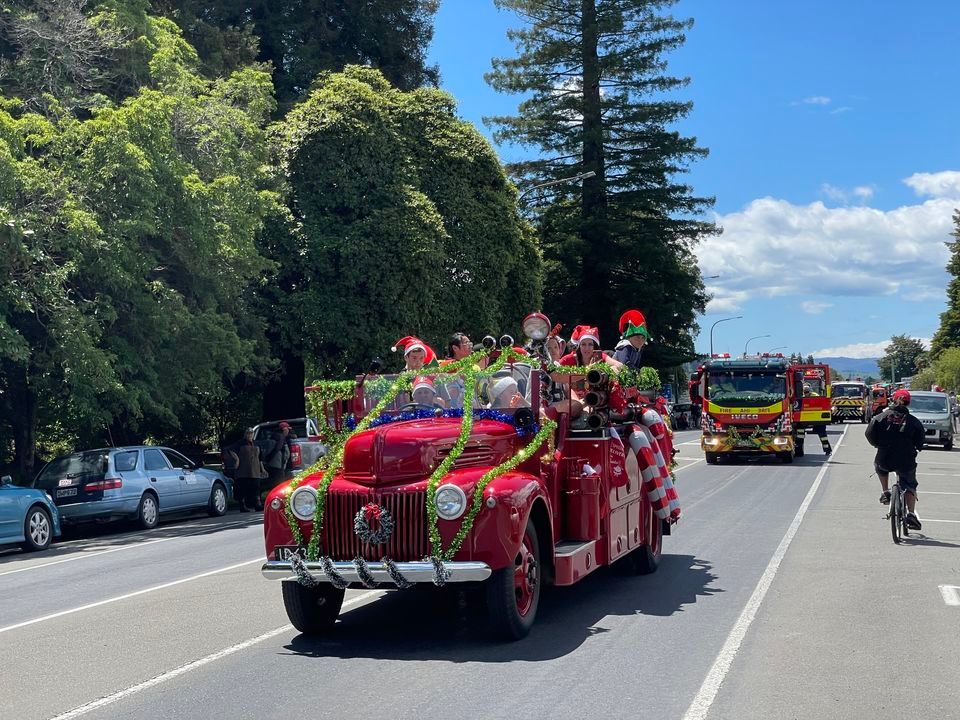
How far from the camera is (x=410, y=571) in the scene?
779cm

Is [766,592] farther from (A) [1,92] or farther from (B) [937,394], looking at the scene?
(B) [937,394]

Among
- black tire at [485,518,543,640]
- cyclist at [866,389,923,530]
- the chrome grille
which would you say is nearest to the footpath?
cyclist at [866,389,923,530]

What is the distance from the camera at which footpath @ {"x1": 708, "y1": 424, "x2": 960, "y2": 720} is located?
669 centimetres

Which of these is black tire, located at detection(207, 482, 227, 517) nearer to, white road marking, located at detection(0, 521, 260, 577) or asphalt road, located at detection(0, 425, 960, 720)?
white road marking, located at detection(0, 521, 260, 577)

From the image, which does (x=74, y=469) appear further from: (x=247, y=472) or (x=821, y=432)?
(x=821, y=432)

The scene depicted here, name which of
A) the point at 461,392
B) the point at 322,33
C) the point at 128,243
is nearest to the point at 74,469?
the point at 128,243

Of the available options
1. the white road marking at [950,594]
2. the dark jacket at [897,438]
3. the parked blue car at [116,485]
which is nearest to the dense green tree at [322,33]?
the parked blue car at [116,485]

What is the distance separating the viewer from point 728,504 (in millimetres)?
19219

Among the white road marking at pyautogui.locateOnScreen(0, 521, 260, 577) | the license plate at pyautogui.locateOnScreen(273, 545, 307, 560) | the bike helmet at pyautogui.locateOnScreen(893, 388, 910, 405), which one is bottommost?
the white road marking at pyautogui.locateOnScreen(0, 521, 260, 577)

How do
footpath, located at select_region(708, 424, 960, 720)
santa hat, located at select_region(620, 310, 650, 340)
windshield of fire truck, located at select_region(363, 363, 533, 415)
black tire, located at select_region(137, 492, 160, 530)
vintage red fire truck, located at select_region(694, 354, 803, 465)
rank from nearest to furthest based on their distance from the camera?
footpath, located at select_region(708, 424, 960, 720)
windshield of fire truck, located at select_region(363, 363, 533, 415)
santa hat, located at select_region(620, 310, 650, 340)
black tire, located at select_region(137, 492, 160, 530)
vintage red fire truck, located at select_region(694, 354, 803, 465)

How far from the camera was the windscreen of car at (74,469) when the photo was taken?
19953 millimetres

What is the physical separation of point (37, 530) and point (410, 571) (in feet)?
39.0

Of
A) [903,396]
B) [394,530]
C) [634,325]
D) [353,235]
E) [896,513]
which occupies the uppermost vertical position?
[353,235]

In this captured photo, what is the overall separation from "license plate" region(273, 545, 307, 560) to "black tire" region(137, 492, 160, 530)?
12.8 meters
